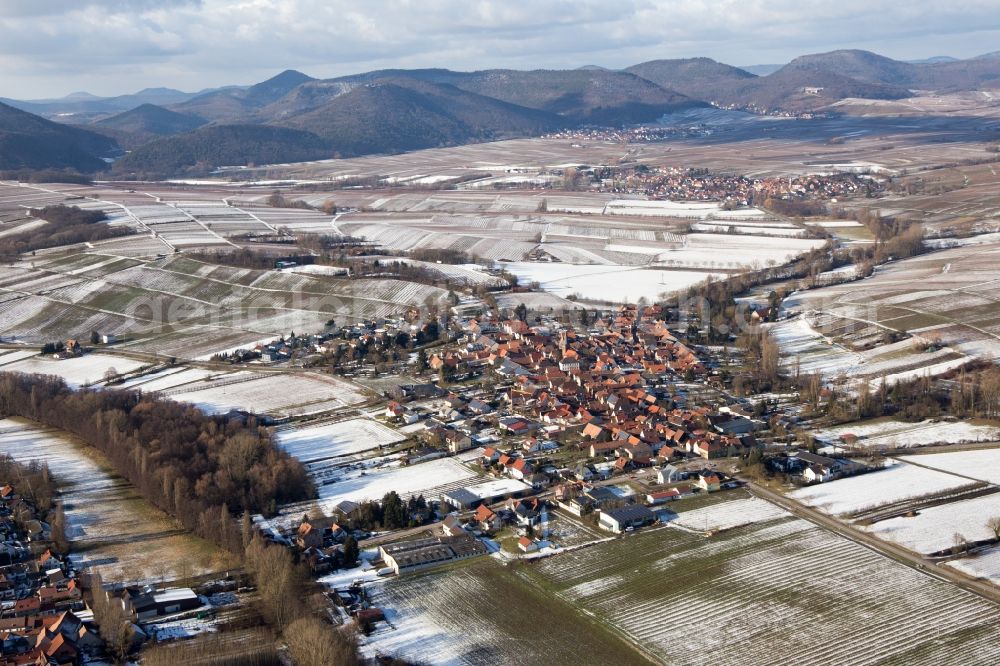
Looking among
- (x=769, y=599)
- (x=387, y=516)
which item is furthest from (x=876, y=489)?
(x=387, y=516)

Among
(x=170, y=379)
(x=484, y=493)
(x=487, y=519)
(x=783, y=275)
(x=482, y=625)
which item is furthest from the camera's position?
(x=783, y=275)

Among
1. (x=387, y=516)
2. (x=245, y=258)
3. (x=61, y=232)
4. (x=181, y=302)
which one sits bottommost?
(x=387, y=516)

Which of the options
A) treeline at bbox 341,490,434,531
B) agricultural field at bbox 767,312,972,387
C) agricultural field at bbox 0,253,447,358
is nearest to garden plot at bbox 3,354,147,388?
agricultural field at bbox 0,253,447,358

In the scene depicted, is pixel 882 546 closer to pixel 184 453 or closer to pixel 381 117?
pixel 184 453

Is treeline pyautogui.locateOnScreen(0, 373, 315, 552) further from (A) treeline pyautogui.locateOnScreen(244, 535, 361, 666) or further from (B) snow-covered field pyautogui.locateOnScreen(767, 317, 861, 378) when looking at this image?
(B) snow-covered field pyautogui.locateOnScreen(767, 317, 861, 378)

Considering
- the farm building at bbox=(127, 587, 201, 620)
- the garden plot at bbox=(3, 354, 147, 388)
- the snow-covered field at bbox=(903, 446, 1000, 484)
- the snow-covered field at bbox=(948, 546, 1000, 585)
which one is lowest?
the snow-covered field at bbox=(948, 546, 1000, 585)

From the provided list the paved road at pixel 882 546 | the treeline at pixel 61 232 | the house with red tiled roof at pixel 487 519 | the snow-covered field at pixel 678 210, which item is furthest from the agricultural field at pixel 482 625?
the snow-covered field at pixel 678 210
